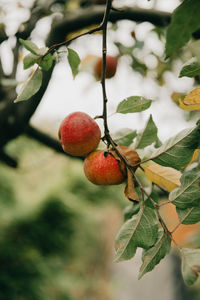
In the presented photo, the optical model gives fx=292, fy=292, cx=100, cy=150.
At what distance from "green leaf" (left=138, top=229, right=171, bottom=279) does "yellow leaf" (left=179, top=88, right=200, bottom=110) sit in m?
0.18

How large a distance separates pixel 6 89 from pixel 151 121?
0.78m

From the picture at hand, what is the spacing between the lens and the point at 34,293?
271cm

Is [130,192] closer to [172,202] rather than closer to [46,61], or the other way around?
[172,202]

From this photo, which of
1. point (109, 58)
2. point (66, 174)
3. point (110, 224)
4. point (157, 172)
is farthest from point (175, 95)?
point (110, 224)

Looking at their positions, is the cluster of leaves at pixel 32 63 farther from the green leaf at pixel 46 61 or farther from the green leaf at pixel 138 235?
the green leaf at pixel 138 235

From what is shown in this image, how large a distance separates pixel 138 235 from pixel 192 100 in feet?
0.65

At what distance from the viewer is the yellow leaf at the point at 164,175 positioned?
1.64 ft

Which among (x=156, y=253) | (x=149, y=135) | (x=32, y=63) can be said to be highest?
(x=32, y=63)

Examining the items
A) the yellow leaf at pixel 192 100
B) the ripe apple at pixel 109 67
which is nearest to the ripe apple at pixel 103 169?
the yellow leaf at pixel 192 100

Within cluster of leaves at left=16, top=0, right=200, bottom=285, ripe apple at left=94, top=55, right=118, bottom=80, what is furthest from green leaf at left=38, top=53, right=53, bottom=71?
ripe apple at left=94, top=55, right=118, bottom=80

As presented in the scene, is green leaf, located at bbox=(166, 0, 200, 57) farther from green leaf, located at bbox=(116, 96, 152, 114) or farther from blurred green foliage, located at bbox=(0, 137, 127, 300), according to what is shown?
blurred green foliage, located at bbox=(0, 137, 127, 300)

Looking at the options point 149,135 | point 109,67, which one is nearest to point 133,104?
point 149,135

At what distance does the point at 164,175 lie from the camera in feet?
1.66

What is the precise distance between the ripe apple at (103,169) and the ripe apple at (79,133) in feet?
0.07
